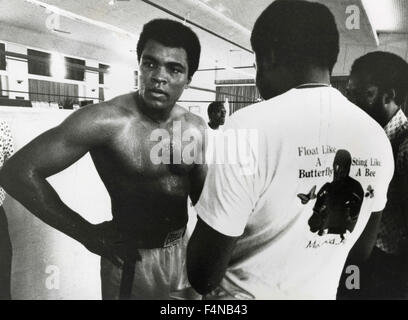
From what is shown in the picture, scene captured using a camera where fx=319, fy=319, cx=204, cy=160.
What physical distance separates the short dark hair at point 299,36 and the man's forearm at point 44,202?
2.99 ft

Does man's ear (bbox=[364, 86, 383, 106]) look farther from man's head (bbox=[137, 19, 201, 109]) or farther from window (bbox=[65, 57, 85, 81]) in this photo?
window (bbox=[65, 57, 85, 81])

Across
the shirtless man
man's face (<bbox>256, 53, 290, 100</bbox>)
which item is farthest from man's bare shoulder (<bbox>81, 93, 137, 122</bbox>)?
man's face (<bbox>256, 53, 290, 100</bbox>)

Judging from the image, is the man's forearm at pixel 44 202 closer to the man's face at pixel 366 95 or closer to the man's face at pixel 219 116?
the man's face at pixel 219 116

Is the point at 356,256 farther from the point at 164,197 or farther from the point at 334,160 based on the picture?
the point at 164,197

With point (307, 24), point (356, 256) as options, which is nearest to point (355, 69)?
point (307, 24)

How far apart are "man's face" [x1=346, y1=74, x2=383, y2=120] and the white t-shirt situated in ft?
0.72

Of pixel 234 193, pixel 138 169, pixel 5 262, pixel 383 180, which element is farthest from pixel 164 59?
pixel 5 262

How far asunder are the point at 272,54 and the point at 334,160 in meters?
0.40

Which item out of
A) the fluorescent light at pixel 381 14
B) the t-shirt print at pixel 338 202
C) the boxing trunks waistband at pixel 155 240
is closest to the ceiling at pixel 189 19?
the fluorescent light at pixel 381 14

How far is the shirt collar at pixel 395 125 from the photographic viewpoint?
4.07 ft

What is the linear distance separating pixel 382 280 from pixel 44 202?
4.67ft

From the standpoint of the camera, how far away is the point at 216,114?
1.32m

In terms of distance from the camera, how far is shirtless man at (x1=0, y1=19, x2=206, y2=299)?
1.19m

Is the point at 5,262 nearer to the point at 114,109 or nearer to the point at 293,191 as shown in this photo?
the point at 114,109
